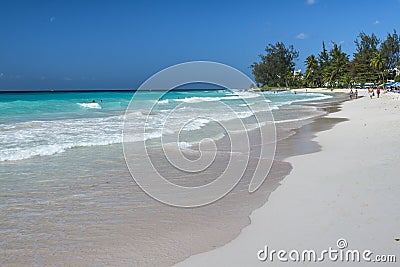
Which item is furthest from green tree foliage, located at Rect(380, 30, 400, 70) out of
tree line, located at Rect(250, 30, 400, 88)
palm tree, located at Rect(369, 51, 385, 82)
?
palm tree, located at Rect(369, 51, 385, 82)

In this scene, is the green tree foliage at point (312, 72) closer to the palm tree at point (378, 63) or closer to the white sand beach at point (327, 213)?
the palm tree at point (378, 63)

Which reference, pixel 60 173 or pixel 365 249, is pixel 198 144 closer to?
pixel 60 173

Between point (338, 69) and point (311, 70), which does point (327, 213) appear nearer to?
point (338, 69)

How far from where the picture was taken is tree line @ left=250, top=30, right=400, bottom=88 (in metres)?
85.4

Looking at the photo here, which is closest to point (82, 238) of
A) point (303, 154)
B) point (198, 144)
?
point (303, 154)

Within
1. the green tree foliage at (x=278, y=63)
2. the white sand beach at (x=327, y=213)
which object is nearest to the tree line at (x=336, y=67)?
the green tree foliage at (x=278, y=63)

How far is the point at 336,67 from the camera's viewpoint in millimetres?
92188

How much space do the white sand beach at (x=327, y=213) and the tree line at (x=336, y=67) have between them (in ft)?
264

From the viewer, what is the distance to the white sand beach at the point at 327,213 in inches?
167

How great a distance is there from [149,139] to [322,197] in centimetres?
934

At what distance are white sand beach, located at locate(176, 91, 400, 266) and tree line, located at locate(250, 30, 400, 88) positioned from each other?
8049 centimetres

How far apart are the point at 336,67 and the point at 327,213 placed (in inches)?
3729

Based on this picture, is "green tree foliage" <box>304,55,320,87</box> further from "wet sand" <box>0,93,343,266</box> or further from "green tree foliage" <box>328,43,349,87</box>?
"wet sand" <box>0,93,343,266</box>

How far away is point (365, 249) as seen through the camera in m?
4.14
